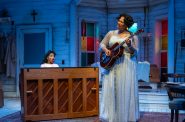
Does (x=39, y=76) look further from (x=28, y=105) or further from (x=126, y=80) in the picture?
(x=126, y=80)

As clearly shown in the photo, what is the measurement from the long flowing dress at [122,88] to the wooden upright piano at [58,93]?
1000mm

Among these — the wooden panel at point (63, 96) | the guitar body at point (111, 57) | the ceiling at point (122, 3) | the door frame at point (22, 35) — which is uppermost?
the ceiling at point (122, 3)

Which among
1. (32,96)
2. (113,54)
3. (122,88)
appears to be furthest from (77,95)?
(113,54)

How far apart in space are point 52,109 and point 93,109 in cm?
76

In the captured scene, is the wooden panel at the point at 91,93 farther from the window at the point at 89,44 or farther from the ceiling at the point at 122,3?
the ceiling at the point at 122,3

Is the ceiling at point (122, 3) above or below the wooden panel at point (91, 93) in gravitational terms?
above

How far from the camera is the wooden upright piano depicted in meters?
4.91

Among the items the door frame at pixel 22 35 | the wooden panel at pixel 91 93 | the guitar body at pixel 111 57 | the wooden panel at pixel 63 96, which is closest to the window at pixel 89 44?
the door frame at pixel 22 35

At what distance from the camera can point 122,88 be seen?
4195 millimetres

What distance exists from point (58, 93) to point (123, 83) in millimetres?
1385

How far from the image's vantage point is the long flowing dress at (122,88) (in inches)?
165

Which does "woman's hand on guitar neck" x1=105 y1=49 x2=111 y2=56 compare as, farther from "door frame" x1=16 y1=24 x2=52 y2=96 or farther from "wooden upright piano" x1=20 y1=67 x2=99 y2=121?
"door frame" x1=16 y1=24 x2=52 y2=96

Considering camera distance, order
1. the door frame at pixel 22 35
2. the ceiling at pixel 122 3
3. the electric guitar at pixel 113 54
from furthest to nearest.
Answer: the ceiling at pixel 122 3 → the door frame at pixel 22 35 → the electric guitar at pixel 113 54

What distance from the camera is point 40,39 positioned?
8391 mm
